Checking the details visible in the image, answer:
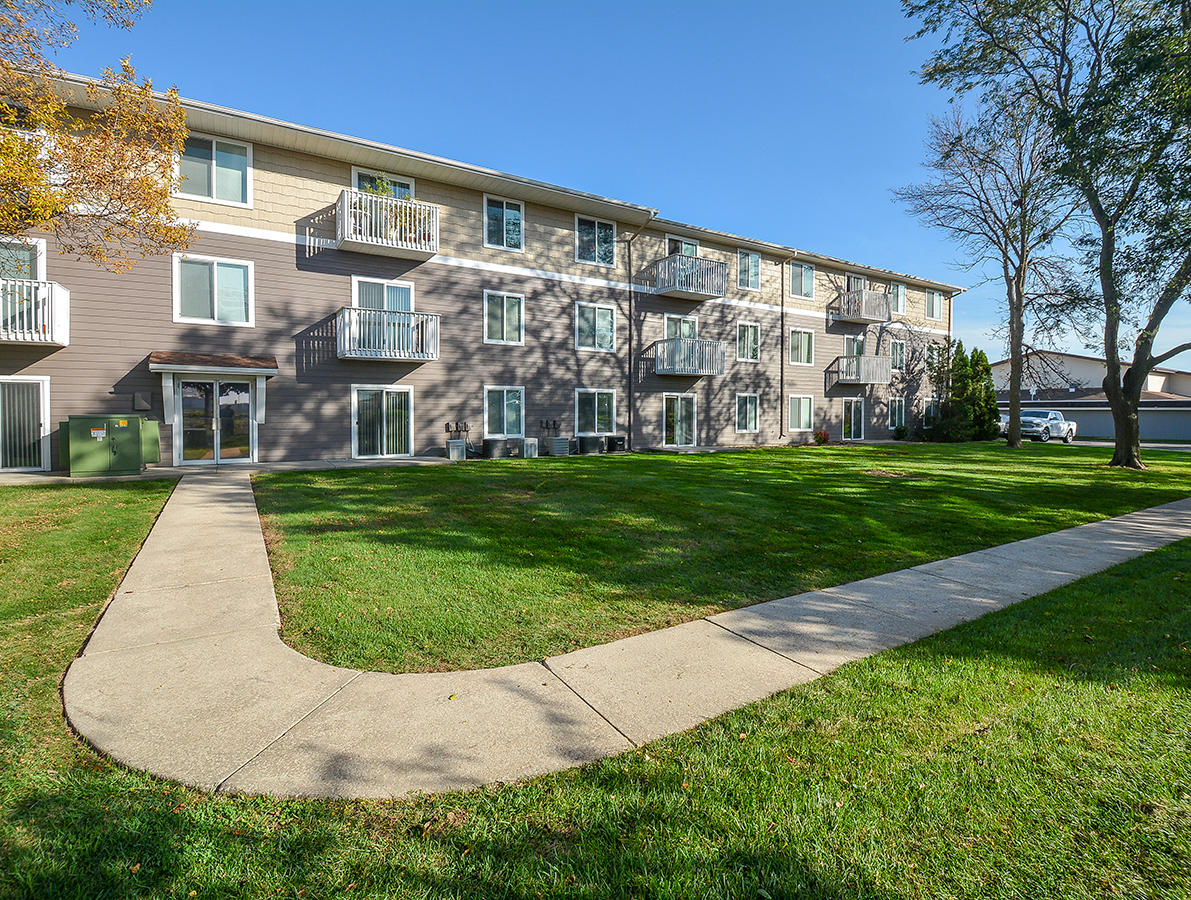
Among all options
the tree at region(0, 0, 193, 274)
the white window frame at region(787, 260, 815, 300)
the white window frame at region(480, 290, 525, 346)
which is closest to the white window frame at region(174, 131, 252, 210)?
the tree at region(0, 0, 193, 274)

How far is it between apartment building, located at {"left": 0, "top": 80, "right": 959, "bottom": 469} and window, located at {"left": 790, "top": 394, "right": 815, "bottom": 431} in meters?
2.66

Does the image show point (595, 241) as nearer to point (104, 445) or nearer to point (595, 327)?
point (595, 327)

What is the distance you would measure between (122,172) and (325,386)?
7.30 meters

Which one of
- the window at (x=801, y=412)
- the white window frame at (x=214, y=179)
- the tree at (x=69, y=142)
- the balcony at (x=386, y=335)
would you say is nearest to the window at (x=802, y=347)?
the window at (x=801, y=412)

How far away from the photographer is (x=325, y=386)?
50.4ft

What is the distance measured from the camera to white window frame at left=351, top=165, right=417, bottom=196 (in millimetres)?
15734

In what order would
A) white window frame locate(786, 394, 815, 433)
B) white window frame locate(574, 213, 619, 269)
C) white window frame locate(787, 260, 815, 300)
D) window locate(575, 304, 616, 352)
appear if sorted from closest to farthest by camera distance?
white window frame locate(574, 213, 619, 269) < window locate(575, 304, 616, 352) < white window frame locate(787, 260, 815, 300) < white window frame locate(786, 394, 815, 433)

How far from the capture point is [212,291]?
1395cm

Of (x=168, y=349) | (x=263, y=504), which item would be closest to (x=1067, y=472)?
(x=263, y=504)

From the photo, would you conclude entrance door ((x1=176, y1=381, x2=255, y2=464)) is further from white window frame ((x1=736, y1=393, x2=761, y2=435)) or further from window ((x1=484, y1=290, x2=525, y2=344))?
white window frame ((x1=736, y1=393, x2=761, y2=435))

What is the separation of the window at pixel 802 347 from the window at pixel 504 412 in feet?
45.7

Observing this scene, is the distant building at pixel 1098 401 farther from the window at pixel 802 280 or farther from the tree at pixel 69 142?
the tree at pixel 69 142

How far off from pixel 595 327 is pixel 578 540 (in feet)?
46.7

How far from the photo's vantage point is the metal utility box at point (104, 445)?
38.9 ft
